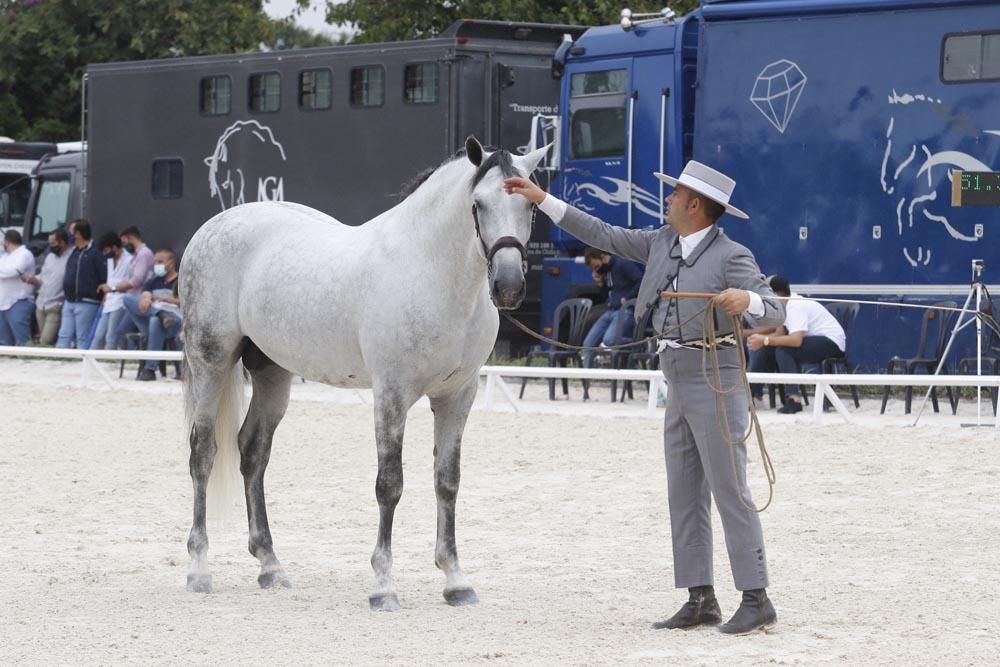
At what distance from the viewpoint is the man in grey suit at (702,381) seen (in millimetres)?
6953

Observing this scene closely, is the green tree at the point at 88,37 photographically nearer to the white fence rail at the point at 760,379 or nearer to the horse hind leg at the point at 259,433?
the white fence rail at the point at 760,379

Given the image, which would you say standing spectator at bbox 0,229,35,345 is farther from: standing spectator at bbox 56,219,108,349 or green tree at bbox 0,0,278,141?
green tree at bbox 0,0,278,141

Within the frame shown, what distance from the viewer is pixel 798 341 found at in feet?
50.2

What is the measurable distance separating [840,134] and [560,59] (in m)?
3.58

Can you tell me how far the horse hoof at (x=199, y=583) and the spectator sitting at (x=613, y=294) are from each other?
846 cm

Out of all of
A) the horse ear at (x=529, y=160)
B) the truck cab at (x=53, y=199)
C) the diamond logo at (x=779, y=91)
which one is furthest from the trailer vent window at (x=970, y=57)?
the truck cab at (x=53, y=199)

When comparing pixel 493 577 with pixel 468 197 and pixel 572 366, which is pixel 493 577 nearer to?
pixel 468 197

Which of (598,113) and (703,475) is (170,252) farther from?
(703,475)

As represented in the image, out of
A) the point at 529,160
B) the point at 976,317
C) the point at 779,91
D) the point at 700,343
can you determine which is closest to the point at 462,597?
the point at 700,343

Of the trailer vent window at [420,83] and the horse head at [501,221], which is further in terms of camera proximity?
the trailer vent window at [420,83]

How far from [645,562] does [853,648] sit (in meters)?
2.16

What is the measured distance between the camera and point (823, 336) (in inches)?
604

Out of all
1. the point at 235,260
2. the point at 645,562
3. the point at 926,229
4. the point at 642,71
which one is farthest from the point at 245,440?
the point at 642,71

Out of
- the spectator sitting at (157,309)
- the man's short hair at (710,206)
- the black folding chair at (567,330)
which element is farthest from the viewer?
the spectator sitting at (157,309)
